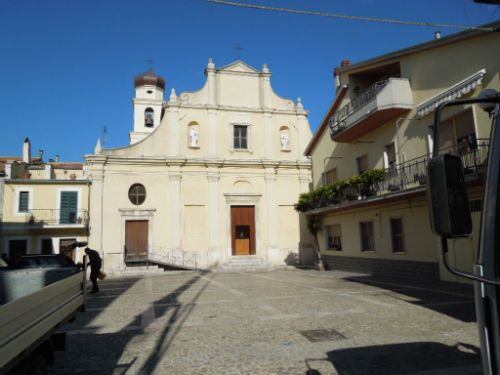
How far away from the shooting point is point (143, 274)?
2239 cm

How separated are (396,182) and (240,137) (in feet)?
48.8

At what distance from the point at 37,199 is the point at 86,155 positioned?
409 centimetres

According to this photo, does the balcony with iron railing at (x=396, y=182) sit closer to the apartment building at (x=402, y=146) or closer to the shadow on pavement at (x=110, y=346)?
the apartment building at (x=402, y=146)

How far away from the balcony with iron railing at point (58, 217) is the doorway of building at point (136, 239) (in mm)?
2654

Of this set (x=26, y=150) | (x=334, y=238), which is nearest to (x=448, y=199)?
(x=334, y=238)

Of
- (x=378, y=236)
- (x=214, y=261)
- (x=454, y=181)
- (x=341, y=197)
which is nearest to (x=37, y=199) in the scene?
(x=214, y=261)

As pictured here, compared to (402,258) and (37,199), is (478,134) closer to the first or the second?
(402,258)

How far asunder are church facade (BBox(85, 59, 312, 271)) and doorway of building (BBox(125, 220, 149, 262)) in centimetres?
6

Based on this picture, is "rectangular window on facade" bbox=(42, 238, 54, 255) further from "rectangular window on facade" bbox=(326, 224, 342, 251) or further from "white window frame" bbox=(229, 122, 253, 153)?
"rectangular window on facade" bbox=(326, 224, 342, 251)

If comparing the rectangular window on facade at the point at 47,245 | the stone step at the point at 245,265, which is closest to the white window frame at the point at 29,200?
the rectangular window on facade at the point at 47,245

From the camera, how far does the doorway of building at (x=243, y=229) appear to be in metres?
26.2

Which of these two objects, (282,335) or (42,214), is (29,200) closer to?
(42,214)

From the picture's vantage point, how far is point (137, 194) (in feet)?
81.6

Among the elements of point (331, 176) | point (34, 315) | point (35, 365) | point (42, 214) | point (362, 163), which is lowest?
point (35, 365)
